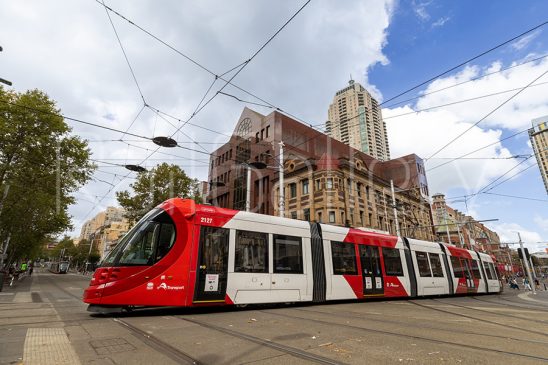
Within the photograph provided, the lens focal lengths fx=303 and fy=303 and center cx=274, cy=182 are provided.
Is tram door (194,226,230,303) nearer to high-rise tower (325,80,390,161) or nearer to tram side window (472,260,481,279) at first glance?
tram side window (472,260,481,279)

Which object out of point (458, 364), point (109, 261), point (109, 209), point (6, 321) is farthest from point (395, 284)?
point (109, 209)

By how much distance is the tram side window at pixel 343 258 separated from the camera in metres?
11.8

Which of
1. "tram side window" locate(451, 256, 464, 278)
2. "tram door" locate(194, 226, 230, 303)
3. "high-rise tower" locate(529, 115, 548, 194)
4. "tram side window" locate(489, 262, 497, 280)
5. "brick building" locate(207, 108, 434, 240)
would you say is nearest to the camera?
"tram door" locate(194, 226, 230, 303)

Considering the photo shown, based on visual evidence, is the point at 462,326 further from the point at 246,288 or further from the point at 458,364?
the point at 246,288

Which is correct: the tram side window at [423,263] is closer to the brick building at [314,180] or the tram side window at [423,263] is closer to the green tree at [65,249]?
the brick building at [314,180]

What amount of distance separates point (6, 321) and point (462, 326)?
1003cm

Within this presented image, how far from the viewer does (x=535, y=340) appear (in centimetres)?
521

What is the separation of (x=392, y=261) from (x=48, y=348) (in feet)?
42.9

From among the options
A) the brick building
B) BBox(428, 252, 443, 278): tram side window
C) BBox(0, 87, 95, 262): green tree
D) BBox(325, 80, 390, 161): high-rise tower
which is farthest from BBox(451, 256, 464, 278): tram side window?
BBox(325, 80, 390, 161): high-rise tower

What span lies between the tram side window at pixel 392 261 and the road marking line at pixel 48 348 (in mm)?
12200

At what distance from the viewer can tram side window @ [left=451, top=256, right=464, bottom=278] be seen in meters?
17.9

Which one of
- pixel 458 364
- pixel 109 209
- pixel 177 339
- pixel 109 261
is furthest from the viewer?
pixel 109 209

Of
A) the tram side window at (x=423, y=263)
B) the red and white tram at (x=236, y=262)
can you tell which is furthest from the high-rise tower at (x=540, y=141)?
the red and white tram at (x=236, y=262)

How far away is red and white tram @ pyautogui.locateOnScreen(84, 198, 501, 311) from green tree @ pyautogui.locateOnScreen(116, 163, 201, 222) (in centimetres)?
2573
